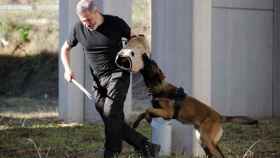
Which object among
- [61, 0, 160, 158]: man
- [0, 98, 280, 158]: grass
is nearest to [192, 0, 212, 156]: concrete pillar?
[0, 98, 280, 158]: grass

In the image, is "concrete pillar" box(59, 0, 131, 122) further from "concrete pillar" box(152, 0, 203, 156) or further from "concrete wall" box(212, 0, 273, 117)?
"concrete pillar" box(152, 0, 203, 156)

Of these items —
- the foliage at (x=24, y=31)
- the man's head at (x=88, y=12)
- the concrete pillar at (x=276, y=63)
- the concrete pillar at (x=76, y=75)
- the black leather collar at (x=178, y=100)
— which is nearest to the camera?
the man's head at (x=88, y=12)

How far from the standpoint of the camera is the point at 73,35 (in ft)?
24.5

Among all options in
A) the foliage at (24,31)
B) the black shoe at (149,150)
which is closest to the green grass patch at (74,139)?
the black shoe at (149,150)

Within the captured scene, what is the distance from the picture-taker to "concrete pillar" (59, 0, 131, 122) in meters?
11.9

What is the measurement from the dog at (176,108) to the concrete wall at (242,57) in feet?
16.7

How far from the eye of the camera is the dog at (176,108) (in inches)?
295

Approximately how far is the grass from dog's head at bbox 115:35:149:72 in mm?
1217

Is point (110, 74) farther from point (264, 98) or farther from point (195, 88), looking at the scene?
point (264, 98)

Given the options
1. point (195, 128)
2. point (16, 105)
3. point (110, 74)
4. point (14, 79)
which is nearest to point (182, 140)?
point (195, 128)

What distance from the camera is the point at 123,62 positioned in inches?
287

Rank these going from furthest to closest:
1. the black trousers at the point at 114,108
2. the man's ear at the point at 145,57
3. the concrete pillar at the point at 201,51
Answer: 1. the concrete pillar at the point at 201,51
2. the man's ear at the point at 145,57
3. the black trousers at the point at 114,108

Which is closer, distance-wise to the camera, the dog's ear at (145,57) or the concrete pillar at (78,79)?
the dog's ear at (145,57)

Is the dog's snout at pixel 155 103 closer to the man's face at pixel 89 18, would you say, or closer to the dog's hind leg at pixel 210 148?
the dog's hind leg at pixel 210 148
